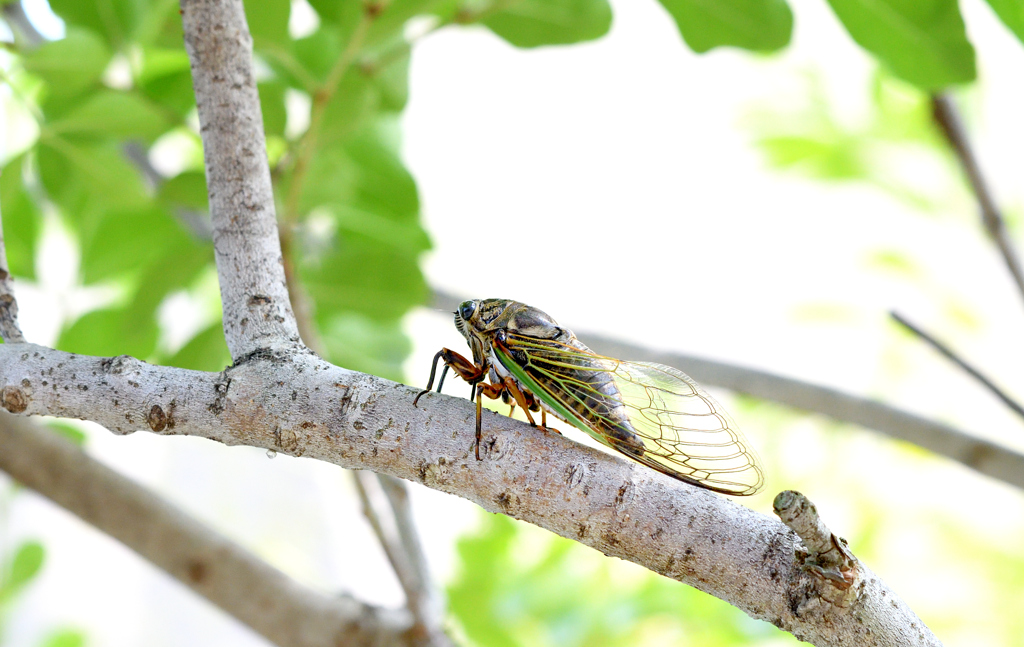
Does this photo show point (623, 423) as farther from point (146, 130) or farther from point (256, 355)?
point (146, 130)

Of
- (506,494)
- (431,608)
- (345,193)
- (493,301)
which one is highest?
(345,193)

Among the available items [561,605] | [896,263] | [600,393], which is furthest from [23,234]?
[896,263]

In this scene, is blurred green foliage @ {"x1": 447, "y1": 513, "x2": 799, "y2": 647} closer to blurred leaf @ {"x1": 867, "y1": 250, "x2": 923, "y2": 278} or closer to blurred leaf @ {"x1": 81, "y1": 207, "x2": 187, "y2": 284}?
blurred leaf @ {"x1": 81, "y1": 207, "x2": 187, "y2": 284}

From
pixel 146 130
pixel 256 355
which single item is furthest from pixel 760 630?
pixel 146 130

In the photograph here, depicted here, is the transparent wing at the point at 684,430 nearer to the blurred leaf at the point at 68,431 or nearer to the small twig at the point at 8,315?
the small twig at the point at 8,315

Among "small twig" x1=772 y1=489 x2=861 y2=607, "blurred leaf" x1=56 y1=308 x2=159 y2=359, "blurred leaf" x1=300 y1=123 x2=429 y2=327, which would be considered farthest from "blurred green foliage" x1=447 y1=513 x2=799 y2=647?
"small twig" x1=772 y1=489 x2=861 y2=607

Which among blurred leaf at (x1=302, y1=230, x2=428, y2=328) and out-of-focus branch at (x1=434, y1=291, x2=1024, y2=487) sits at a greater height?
blurred leaf at (x1=302, y1=230, x2=428, y2=328)

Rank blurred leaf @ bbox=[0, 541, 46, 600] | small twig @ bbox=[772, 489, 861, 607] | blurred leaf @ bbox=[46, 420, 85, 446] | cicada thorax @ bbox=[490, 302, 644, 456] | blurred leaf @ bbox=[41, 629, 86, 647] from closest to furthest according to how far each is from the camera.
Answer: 1. small twig @ bbox=[772, 489, 861, 607]
2. cicada thorax @ bbox=[490, 302, 644, 456]
3. blurred leaf @ bbox=[46, 420, 85, 446]
4. blurred leaf @ bbox=[0, 541, 46, 600]
5. blurred leaf @ bbox=[41, 629, 86, 647]
